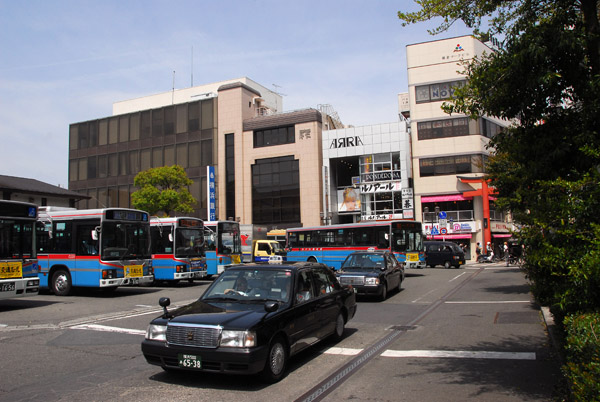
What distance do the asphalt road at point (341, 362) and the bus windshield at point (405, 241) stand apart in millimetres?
13309

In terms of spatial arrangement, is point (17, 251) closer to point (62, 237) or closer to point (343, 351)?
A: point (62, 237)

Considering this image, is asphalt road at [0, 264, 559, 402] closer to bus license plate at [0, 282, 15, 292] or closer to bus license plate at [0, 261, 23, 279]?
bus license plate at [0, 282, 15, 292]

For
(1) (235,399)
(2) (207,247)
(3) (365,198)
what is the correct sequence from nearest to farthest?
1. (1) (235,399)
2. (2) (207,247)
3. (3) (365,198)

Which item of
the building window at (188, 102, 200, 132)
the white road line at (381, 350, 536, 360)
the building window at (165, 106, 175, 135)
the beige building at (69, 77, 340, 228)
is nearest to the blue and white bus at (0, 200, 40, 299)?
the white road line at (381, 350, 536, 360)

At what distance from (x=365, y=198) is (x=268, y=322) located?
44.4 m

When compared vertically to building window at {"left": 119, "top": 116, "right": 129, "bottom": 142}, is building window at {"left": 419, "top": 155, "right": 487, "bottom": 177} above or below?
below

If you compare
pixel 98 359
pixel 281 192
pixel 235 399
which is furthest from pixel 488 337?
pixel 281 192

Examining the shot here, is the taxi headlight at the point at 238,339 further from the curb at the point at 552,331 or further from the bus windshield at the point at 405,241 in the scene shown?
the bus windshield at the point at 405,241

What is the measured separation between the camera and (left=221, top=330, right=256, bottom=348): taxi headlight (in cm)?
592

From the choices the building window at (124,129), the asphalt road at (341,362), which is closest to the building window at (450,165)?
the asphalt road at (341,362)

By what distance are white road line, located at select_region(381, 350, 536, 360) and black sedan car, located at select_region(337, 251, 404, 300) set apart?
245 inches

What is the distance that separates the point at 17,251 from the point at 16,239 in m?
0.34

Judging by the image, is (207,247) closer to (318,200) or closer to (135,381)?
(135,381)

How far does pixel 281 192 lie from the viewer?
53656 millimetres
